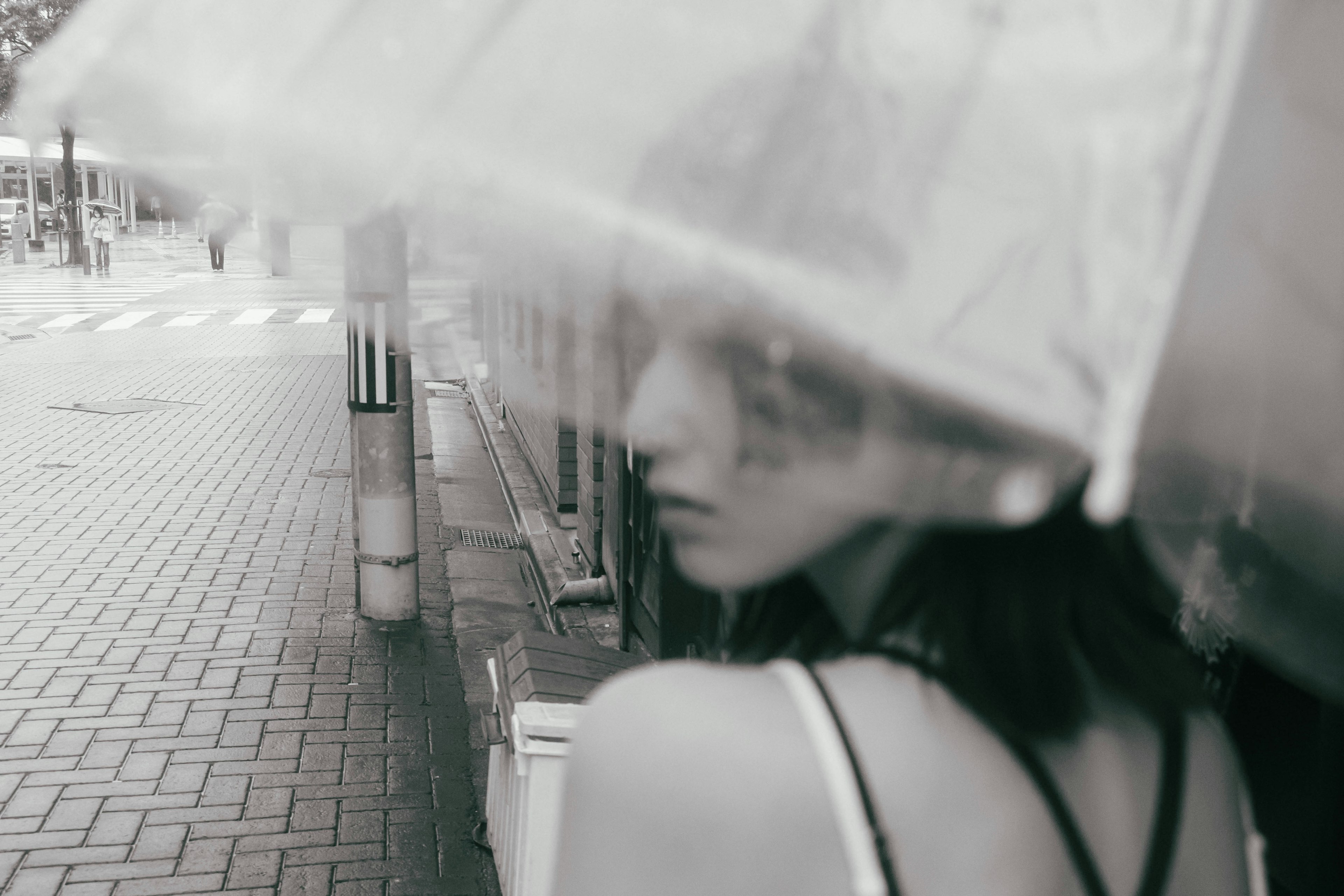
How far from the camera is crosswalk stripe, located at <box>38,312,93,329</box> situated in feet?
66.4

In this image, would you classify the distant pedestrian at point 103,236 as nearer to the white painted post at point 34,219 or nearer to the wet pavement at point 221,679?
the white painted post at point 34,219

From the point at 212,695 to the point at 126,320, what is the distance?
1855cm

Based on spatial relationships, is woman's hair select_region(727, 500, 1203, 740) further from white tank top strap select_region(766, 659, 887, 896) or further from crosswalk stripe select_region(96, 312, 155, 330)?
crosswalk stripe select_region(96, 312, 155, 330)

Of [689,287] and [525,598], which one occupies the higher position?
[689,287]

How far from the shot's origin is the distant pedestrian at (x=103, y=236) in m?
30.6

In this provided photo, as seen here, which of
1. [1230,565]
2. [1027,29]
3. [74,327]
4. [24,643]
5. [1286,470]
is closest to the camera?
[1027,29]

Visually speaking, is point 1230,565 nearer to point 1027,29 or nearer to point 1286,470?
point 1286,470

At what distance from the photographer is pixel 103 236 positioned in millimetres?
30594

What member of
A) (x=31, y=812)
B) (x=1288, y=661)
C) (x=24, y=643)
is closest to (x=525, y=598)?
(x=24, y=643)

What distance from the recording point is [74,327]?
20.1 meters

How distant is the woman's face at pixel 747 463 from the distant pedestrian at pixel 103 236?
33.0 m

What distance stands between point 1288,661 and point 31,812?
13.6ft

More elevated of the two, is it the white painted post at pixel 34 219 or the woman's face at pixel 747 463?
the white painted post at pixel 34 219

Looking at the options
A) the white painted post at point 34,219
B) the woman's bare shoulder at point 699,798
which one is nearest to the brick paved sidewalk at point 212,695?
the woman's bare shoulder at point 699,798
